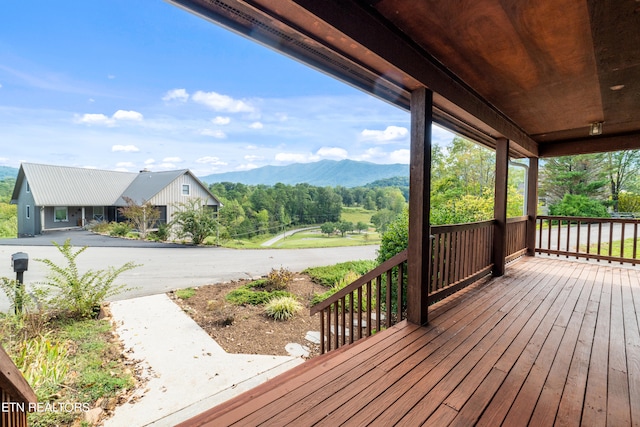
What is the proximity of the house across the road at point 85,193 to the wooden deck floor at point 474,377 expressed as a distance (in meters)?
12.4

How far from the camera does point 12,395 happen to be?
100cm

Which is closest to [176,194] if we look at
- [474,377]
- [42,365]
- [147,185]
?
[147,185]

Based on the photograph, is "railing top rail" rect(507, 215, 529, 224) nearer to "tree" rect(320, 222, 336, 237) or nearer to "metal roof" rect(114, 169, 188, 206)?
"metal roof" rect(114, 169, 188, 206)

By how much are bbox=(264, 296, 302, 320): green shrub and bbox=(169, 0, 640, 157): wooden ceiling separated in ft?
12.6

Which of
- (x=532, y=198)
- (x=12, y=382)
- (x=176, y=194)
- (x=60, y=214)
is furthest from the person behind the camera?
(x=176, y=194)

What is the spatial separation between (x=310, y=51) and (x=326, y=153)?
263 ft

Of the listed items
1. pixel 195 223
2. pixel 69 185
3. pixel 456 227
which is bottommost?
pixel 195 223

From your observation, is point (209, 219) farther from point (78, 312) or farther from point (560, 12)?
point (560, 12)

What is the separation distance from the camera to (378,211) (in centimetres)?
2658

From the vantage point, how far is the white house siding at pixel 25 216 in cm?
1237

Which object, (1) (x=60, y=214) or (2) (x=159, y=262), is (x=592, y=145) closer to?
(2) (x=159, y=262)

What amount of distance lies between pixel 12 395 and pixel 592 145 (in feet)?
23.9

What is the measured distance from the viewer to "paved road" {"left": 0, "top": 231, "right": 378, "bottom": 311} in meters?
6.56

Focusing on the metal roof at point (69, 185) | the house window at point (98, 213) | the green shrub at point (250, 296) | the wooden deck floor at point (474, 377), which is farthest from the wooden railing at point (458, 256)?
the house window at point (98, 213)
